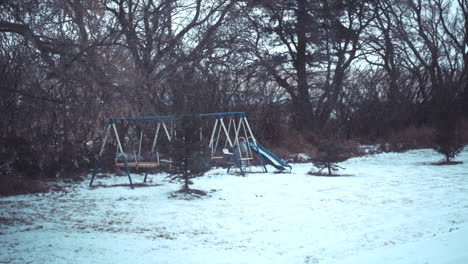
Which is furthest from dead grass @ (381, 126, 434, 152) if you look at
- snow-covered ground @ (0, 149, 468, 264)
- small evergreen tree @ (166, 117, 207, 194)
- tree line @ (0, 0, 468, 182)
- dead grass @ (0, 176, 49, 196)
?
dead grass @ (0, 176, 49, 196)

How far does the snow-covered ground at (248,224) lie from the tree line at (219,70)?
43.6 inches

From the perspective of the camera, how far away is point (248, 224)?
19.3ft

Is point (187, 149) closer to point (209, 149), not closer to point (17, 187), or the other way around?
point (209, 149)

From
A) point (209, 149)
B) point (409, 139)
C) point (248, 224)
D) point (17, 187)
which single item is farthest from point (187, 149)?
point (409, 139)

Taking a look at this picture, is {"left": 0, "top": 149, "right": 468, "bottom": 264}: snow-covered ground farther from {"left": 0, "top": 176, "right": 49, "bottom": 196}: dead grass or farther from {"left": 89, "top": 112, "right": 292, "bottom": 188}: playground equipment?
{"left": 89, "top": 112, "right": 292, "bottom": 188}: playground equipment

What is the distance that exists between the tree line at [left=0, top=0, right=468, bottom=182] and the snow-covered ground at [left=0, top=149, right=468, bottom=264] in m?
1.11

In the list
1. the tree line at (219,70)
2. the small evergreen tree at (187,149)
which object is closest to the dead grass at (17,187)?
the tree line at (219,70)

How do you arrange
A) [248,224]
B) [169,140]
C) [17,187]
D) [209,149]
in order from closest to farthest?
[248,224]
[169,140]
[17,187]
[209,149]

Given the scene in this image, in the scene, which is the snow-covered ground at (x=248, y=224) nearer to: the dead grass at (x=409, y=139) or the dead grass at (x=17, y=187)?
the dead grass at (x=17, y=187)

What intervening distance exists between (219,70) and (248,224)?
12.0 m

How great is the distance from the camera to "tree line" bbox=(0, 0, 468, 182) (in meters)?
5.68

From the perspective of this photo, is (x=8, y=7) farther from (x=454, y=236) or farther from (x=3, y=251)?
(x=454, y=236)

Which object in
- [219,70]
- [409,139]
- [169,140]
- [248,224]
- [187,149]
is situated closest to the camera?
[248,224]

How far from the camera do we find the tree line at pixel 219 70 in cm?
568
